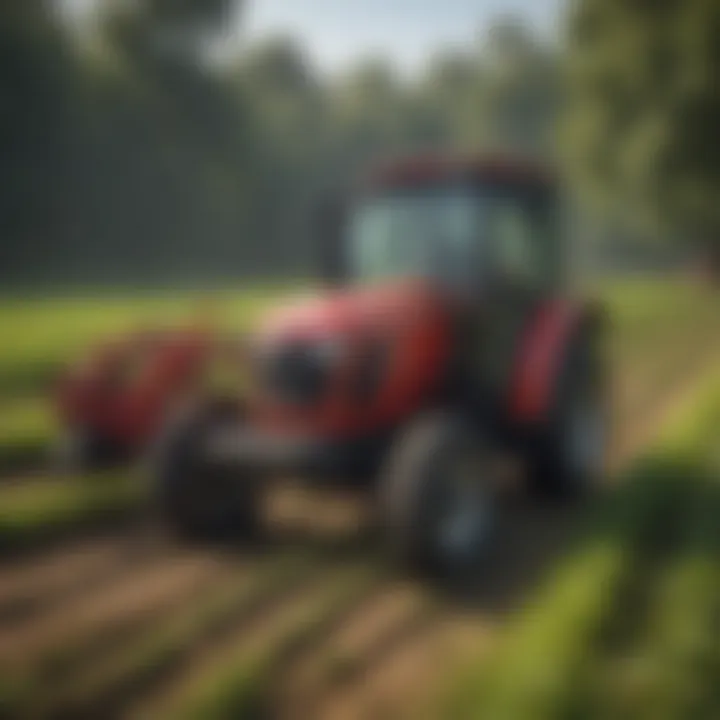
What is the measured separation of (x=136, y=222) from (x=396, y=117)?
0.74 m

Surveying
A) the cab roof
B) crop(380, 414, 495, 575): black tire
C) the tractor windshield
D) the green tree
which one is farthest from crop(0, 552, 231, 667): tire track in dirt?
the green tree

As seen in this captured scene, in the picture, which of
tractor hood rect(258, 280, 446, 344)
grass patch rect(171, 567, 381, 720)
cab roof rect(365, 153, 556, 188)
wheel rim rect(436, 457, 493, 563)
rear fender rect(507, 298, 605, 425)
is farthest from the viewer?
rear fender rect(507, 298, 605, 425)

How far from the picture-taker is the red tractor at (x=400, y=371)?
3.11 m

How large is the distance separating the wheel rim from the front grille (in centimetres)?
47

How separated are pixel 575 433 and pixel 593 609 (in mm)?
1290

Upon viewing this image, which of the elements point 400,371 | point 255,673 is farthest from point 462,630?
point 400,371

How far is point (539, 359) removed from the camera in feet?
12.2

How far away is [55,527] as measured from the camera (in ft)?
9.09

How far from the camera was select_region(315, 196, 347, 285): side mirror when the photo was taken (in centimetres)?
290

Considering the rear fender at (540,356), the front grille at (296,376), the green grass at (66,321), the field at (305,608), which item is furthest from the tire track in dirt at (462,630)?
the green grass at (66,321)

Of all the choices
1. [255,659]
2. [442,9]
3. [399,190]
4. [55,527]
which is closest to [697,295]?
[399,190]

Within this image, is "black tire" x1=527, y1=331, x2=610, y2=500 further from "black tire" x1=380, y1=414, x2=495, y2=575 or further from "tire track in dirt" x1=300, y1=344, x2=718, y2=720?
"black tire" x1=380, y1=414, x2=495, y2=575

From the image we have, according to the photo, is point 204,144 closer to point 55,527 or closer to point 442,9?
point 442,9

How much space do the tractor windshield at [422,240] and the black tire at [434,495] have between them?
1.51 ft
